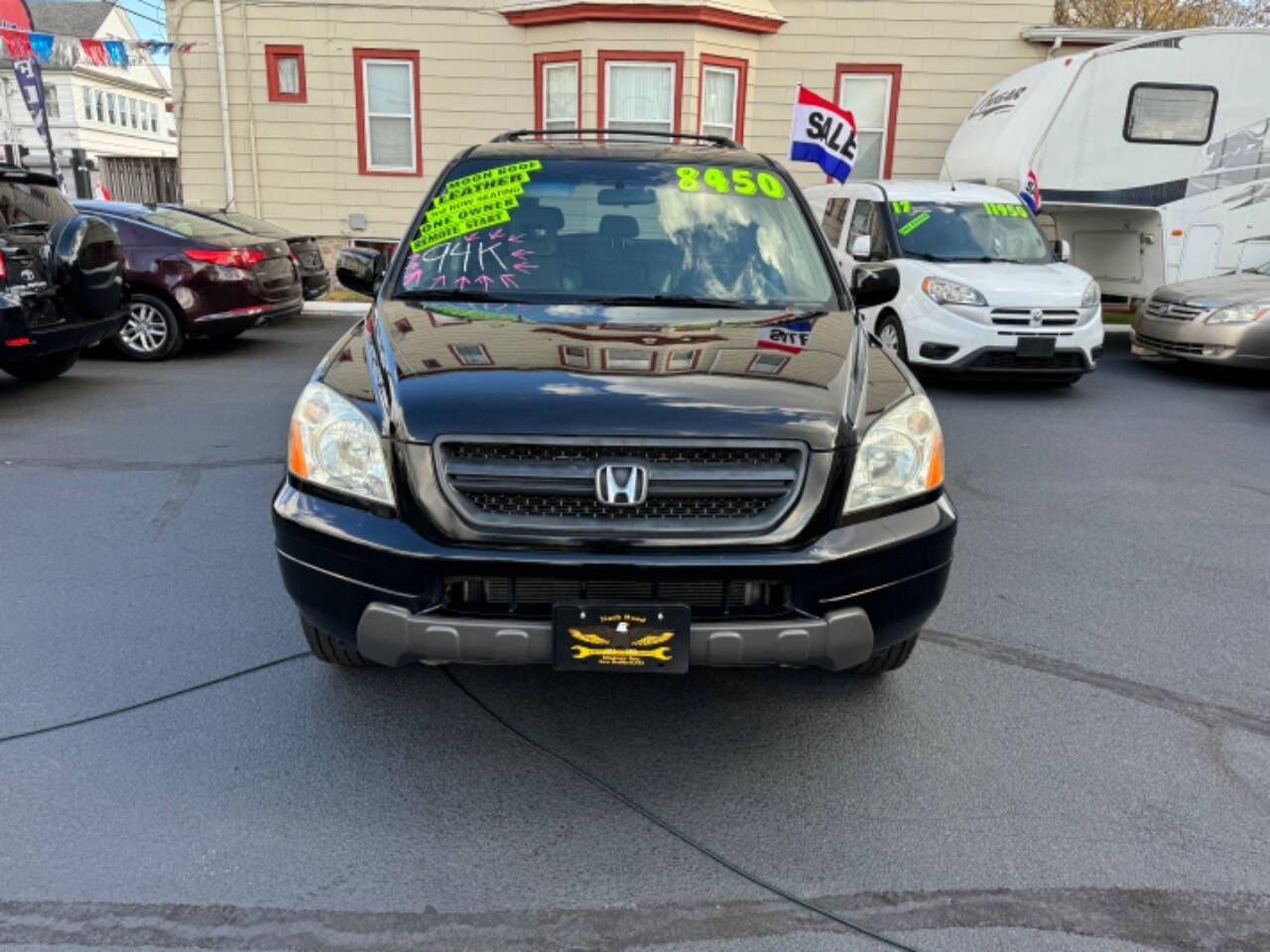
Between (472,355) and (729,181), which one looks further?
(729,181)

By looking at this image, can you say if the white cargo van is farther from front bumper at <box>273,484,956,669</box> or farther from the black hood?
front bumper at <box>273,484,956,669</box>

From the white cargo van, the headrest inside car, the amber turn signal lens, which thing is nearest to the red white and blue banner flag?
the white cargo van

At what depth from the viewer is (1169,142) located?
10766 millimetres

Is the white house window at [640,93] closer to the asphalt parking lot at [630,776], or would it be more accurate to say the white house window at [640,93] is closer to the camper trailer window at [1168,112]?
the camper trailer window at [1168,112]

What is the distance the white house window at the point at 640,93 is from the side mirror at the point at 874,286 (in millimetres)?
10231

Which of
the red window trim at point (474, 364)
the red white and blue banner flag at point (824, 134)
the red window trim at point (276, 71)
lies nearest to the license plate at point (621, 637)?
the red window trim at point (474, 364)

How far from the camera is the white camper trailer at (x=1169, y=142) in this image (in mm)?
10656

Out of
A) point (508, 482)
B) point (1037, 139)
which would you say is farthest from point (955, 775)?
point (1037, 139)

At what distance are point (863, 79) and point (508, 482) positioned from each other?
1375 centimetres

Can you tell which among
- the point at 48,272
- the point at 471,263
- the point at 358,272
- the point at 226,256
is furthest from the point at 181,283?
the point at 471,263

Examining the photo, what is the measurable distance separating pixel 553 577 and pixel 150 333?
324 inches

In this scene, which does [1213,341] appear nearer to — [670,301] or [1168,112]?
[1168,112]

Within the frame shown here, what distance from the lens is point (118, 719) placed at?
3.05 metres

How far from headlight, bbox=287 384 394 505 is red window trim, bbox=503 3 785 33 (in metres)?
11.9
